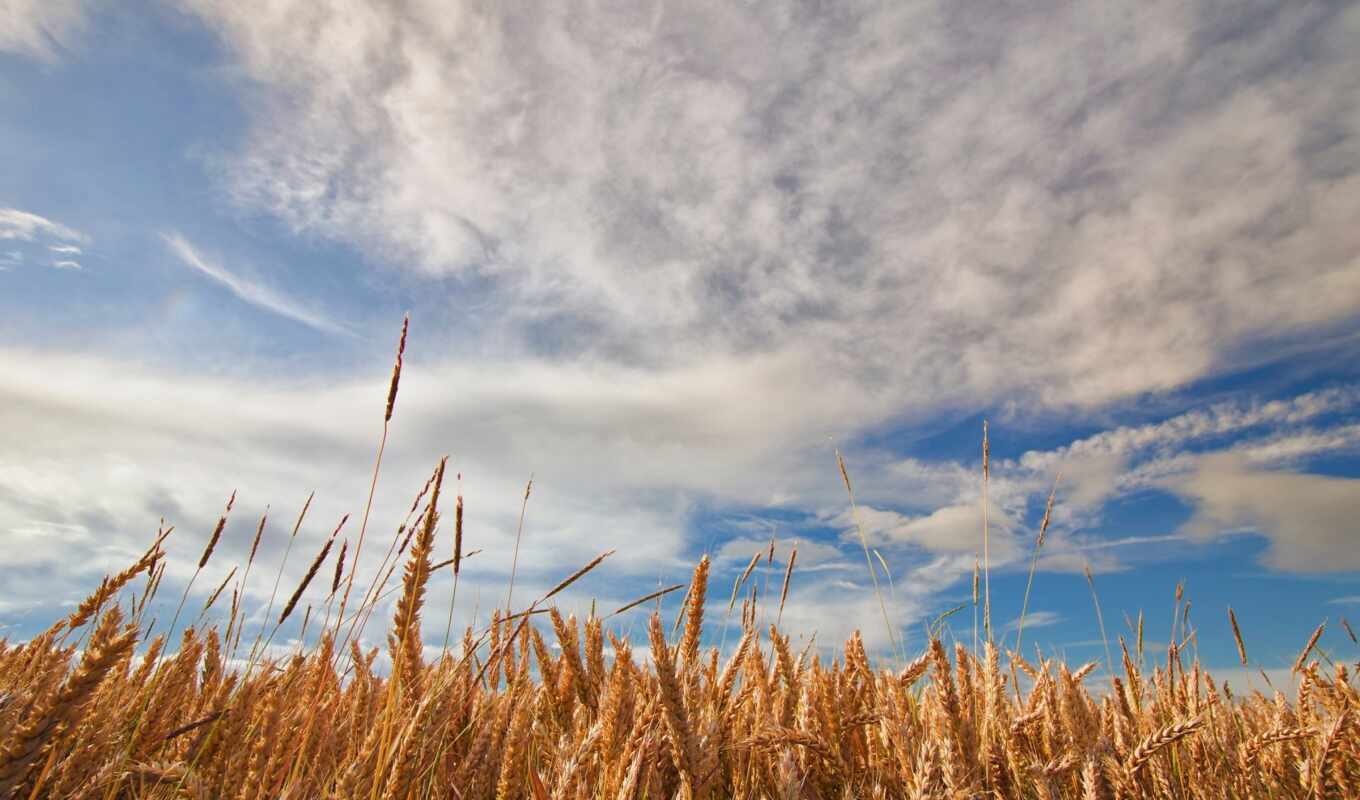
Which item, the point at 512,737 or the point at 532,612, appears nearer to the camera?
the point at 512,737

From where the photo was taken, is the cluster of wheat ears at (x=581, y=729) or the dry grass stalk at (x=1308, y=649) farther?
the dry grass stalk at (x=1308, y=649)

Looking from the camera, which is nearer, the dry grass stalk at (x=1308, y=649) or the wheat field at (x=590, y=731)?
the wheat field at (x=590, y=731)

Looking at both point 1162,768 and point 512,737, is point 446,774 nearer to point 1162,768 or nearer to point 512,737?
point 512,737

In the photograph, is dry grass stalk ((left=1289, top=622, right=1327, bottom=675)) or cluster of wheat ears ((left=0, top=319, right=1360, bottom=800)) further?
dry grass stalk ((left=1289, top=622, right=1327, bottom=675))

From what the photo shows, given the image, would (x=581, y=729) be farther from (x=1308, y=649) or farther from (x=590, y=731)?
(x=1308, y=649)

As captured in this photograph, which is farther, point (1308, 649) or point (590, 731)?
point (1308, 649)

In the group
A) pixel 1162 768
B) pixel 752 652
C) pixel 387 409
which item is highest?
pixel 387 409

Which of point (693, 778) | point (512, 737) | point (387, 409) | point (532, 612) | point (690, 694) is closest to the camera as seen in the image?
point (693, 778)

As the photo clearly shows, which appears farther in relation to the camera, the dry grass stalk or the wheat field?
the dry grass stalk

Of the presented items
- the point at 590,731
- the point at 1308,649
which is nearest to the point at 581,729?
the point at 590,731

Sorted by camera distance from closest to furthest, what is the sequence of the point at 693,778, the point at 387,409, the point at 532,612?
the point at 693,778, the point at 387,409, the point at 532,612

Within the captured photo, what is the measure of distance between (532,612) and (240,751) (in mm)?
963

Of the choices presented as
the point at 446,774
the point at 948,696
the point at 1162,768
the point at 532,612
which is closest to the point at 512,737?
the point at 532,612

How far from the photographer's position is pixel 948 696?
254 centimetres
